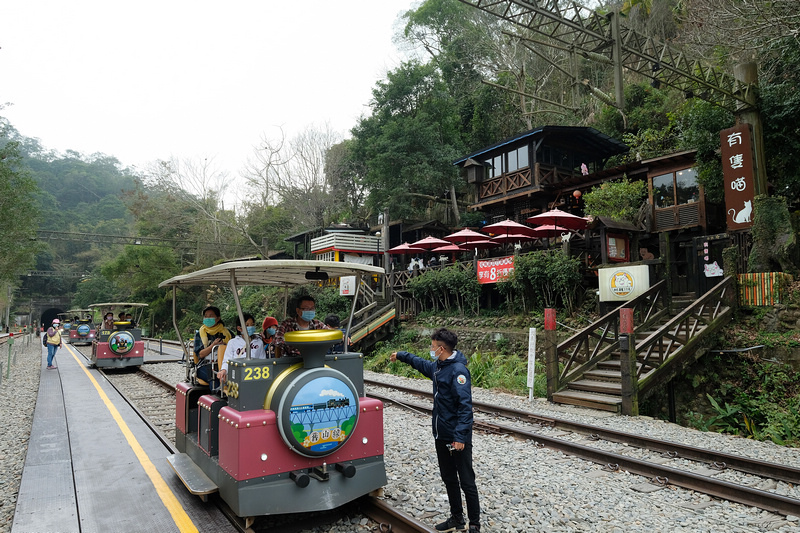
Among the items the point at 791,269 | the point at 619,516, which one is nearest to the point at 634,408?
the point at 619,516

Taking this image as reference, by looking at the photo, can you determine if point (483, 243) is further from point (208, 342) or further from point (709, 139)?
point (208, 342)

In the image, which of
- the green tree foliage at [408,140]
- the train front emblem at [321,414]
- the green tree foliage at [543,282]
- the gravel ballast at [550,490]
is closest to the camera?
the train front emblem at [321,414]

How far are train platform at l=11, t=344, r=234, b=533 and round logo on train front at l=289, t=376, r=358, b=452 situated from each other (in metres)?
1.09

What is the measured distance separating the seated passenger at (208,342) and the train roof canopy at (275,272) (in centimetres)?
70

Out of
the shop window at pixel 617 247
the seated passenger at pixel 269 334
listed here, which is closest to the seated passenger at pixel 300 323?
the seated passenger at pixel 269 334

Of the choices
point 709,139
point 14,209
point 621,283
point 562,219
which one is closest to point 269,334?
point 621,283

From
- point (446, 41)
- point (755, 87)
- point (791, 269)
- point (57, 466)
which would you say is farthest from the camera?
point (446, 41)

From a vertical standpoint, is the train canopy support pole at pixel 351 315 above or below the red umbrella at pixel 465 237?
below

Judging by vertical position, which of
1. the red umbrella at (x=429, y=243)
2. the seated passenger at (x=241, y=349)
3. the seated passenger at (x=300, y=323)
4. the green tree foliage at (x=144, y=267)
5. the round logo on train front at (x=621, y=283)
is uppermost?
the green tree foliage at (x=144, y=267)

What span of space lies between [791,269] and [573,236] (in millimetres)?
8057

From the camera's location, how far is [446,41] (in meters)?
35.3

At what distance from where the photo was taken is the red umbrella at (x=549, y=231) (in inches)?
662

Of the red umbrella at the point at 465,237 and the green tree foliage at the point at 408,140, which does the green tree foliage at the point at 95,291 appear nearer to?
the green tree foliage at the point at 408,140

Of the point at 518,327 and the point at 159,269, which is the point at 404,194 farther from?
the point at 159,269
